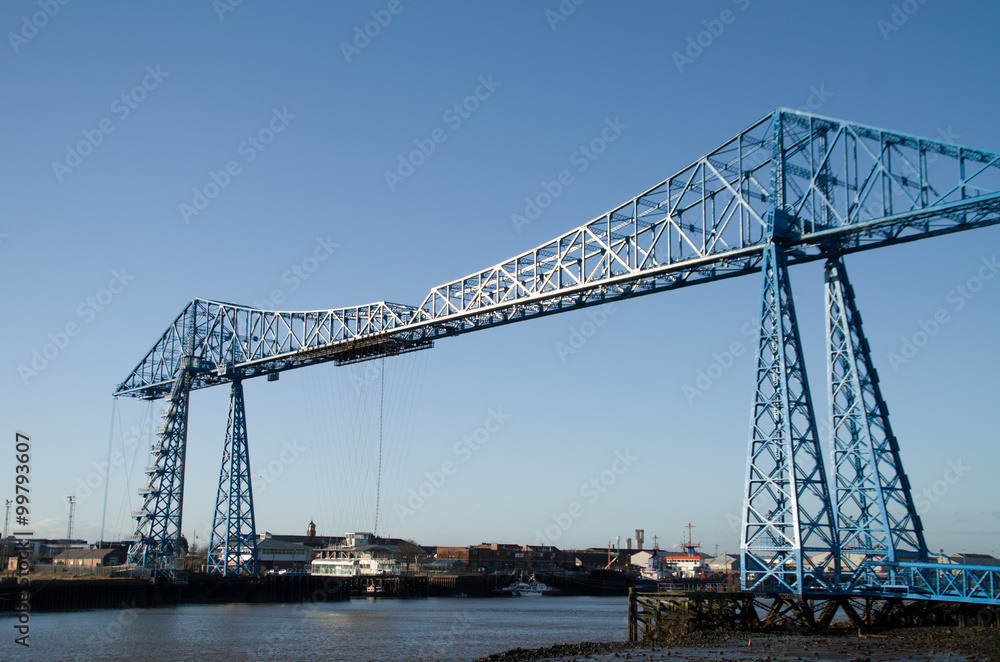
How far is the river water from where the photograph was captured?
1351 inches

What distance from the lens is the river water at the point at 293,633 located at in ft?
113

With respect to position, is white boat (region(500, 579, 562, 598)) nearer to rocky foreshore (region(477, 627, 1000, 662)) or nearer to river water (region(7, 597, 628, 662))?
river water (region(7, 597, 628, 662))

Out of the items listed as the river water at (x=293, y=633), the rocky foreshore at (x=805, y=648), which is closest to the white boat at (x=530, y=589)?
the river water at (x=293, y=633)

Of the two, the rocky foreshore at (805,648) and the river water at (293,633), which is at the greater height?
the rocky foreshore at (805,648)

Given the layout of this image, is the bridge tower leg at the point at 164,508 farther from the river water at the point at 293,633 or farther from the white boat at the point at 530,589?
the white boat at the point at 530,589

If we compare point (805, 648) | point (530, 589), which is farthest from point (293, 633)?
point (530, 589)

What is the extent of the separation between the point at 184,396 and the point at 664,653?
48.7m

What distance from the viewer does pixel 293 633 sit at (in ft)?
142

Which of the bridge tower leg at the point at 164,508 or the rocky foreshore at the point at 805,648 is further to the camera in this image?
the bridge tower leg at the point at 164,508

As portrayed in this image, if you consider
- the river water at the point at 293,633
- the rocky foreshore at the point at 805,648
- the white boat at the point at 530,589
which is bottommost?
the white boat at the point at 530,589

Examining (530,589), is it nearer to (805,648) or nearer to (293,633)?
(293,633)

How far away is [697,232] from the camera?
122 feet

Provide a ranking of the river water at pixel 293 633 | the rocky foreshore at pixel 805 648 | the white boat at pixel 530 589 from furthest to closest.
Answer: the white boat at pixel 530 589 < the river water at pixel 293 633 < the rocky foreshore at pixel 805 648

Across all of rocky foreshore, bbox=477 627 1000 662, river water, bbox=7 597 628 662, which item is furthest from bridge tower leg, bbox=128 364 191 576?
rocky foreshore, bbox=477 627 1000 662
